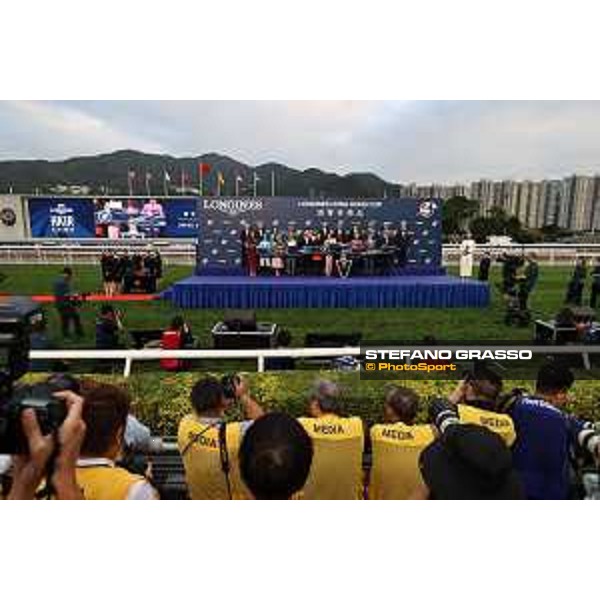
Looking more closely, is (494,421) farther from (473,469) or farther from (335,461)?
(473,469)

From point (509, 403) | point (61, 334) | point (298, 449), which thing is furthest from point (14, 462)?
point (61, 334)

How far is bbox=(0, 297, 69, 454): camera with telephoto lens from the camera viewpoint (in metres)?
1.84

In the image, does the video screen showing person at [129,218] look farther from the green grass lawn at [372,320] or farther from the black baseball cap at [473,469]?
the black baseball cap at [473,469]

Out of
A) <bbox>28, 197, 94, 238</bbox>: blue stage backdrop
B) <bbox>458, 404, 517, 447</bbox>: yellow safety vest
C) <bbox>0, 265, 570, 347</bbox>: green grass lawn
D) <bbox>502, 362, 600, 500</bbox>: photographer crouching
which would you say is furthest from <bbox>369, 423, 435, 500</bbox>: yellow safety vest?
<bbox>28, 197, 94, 238</bbox>: blue stage backdrop

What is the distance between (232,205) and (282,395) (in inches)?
384

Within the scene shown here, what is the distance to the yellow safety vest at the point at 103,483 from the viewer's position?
6.30 ft

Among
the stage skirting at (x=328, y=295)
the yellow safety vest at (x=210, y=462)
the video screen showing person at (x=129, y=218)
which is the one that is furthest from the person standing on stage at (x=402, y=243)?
the video screen showing person at (x=129, y=218)

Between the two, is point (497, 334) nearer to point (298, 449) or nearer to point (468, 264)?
point (468, 264)

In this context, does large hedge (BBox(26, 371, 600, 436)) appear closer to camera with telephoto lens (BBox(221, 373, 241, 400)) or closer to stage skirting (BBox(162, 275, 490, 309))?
camera with telephoto lens (BBox(221, 373, 241, 400))

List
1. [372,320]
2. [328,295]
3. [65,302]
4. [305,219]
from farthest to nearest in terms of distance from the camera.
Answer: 1. [305,219]
2. [328,295]
3. [372,320]
4. [65,302]

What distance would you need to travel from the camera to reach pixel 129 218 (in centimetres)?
2888

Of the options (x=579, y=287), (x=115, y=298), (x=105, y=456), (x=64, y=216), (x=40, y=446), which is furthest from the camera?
(x=64, y=216)

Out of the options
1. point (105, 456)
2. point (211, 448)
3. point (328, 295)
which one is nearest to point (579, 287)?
point (328, 295)

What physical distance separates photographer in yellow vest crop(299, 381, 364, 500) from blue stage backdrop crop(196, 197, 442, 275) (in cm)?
1125
